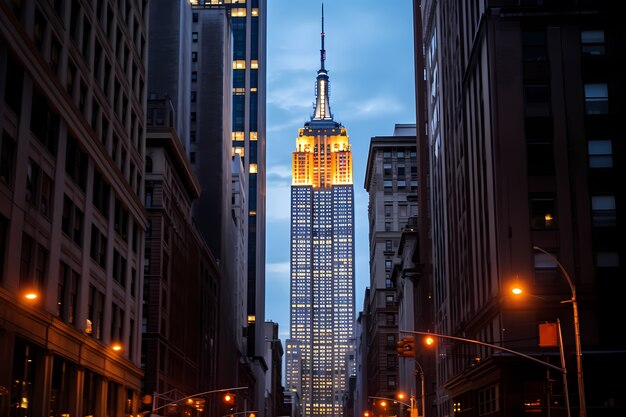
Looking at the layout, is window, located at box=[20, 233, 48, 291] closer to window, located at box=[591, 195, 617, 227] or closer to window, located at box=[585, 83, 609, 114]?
window, located at box=[591, 195, 617, 227]

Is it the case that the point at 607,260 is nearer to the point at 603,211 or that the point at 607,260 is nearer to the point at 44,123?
the point at 603,211

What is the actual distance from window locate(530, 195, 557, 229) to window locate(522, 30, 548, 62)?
8.86m

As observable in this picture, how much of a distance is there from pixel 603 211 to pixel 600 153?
11.8ft

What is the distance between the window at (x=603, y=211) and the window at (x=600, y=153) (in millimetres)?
1973

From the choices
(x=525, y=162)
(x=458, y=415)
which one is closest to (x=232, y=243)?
(x=458, y=415)

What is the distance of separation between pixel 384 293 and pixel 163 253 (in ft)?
292

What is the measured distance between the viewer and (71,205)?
5100 centimetres

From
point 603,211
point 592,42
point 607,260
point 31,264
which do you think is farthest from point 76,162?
point 592,42

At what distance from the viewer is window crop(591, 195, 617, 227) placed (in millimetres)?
57156

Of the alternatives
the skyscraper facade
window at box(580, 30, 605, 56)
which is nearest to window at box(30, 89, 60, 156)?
window at box(580, 30, 605, 56)

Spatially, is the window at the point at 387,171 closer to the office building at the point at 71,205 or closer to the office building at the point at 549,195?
the office building at the point at 71,205

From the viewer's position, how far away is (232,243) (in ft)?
515

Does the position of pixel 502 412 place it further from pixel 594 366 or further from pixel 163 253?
pixel 163 253

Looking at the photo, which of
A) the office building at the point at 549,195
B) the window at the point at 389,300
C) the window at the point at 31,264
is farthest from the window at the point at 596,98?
the window at the point at 389,300
